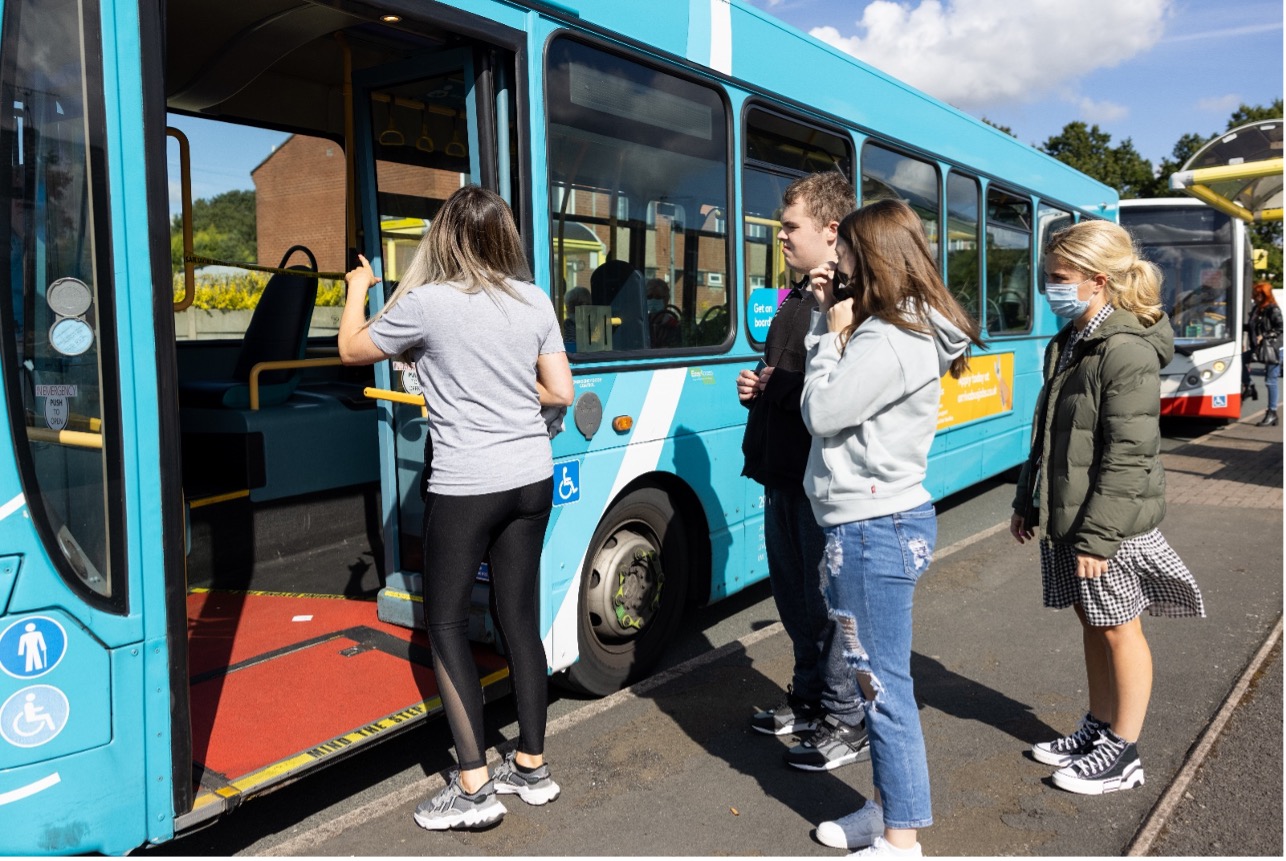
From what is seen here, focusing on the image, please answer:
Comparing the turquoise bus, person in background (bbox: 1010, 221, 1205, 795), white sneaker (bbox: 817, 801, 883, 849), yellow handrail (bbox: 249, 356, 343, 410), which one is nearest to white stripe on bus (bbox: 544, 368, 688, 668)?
the turquoise bus

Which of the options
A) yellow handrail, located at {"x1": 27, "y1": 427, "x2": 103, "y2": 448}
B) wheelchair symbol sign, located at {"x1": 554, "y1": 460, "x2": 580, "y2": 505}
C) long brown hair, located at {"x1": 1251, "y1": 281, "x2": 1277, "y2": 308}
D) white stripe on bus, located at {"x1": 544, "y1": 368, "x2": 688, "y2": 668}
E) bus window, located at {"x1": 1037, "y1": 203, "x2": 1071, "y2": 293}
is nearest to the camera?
yellow handrail, located at {"x1": 27, "y1": 427, "x2": 103, "y2": 448}

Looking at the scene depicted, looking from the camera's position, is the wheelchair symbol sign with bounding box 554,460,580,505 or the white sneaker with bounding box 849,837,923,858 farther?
the wheelchair symbol sign with bounding box 554,460,580,505

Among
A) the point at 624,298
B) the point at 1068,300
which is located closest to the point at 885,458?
the point at 1068,300

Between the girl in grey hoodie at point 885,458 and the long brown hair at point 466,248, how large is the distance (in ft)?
3.12

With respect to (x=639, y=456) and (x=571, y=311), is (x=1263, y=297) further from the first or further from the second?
(x=571, y=311)

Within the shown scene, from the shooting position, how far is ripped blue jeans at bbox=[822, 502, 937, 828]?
2727 mm

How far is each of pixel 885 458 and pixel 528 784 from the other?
156 centimetres

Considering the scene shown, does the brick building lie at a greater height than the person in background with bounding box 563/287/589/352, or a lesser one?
greater

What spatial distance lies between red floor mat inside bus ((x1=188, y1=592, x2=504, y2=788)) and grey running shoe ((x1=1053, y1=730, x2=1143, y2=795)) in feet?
6.53

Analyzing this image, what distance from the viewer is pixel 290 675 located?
3627 mm

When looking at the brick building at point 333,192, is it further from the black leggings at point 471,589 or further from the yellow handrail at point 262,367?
the black leggings at point 471,589

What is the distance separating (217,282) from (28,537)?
12.9 meters

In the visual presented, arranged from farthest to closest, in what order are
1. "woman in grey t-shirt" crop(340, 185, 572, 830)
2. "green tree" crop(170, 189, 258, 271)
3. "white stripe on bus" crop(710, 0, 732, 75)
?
"green tree" crop(170, 189, 258, 271) → "white stripe on bus" crop(710, 0, 732, 75) → "woman in grey t-shirt" crop(340, 185, 572, 830)

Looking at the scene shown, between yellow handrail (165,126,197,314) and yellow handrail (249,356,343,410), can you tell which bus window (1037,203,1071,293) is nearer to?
yellow handrail (249,356,343,410)
